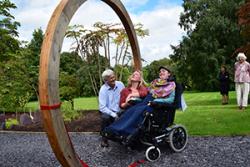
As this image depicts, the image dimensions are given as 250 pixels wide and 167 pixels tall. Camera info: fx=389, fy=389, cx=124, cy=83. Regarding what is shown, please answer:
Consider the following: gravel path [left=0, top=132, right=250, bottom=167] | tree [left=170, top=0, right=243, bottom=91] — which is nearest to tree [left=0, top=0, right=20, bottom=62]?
gravel path [left=0, top=132, right=250, bottom=167]

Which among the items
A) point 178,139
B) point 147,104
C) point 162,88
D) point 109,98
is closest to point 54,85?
point 147,104

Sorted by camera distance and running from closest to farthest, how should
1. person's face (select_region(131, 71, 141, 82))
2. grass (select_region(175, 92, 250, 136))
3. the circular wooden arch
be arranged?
the circular wooden arch, person's face (select_region(131, 71, 141, 82)), grass (select_region(175, 92, 250, 136))

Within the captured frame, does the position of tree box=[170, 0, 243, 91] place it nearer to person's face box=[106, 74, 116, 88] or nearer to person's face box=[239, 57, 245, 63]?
person's face box=[239, 57, 245, 63]

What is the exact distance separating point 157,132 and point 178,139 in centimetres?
52

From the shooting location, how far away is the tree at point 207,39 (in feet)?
114

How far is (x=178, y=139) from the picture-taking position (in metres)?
6.61

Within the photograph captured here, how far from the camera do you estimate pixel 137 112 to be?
6.03 metres

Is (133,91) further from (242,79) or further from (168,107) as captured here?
(242,79)

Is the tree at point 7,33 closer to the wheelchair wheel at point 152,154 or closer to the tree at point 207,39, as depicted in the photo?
the wheelchair wheel at point 152,154

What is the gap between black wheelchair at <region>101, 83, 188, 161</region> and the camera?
594 centimetres

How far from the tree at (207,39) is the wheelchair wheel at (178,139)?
29119 mm

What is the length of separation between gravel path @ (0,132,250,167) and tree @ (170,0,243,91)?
28760 mm

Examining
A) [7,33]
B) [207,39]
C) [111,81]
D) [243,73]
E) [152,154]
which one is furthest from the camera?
[207,39]

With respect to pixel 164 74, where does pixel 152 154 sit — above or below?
below
